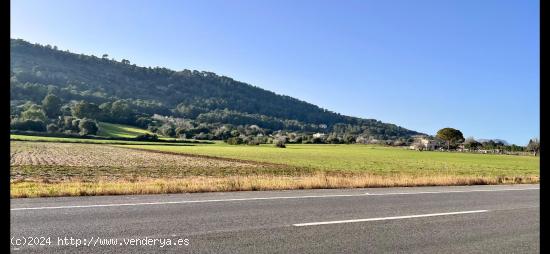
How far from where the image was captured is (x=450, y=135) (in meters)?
155

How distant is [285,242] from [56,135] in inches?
4614

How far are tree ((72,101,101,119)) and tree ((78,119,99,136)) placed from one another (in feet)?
75.4

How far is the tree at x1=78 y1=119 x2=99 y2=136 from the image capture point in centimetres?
12031

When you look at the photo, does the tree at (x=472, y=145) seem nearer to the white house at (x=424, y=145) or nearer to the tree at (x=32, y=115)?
the white house at (x=424, y=145)

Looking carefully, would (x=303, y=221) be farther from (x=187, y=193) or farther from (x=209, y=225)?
(x=187, y=193)

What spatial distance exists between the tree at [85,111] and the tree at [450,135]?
117094 mm

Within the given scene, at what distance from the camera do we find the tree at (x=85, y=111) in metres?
145

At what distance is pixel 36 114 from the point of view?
127 metres

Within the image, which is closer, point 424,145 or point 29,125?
point 29,125

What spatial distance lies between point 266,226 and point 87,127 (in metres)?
Result: 124

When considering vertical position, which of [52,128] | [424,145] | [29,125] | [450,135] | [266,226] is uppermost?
[29,125]

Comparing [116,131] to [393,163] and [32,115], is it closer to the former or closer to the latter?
[32,115]

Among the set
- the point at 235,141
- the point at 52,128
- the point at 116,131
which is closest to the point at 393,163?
the point at 235,141

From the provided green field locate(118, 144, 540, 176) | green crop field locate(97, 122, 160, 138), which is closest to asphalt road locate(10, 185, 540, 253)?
green field locate(118, 144, 540, 176)
